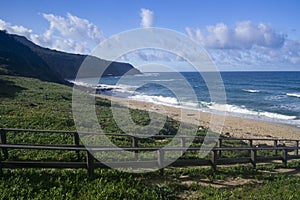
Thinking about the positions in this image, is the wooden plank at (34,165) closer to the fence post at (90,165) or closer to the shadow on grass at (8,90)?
the fence post at (90,165)

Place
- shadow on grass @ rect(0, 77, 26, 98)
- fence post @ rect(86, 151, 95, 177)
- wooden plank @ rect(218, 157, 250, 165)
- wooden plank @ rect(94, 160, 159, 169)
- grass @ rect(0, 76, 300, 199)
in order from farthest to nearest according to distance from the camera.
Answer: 1. shadow on grass @ rect(0, 77, 26, 98)
2. wooden plank @ rect(218, 157, 250, 165)
3. wooden plank @ rect(94, 160, 159, 169)
4. fence post @ rect(86, 151, 95, 177)
5. grass @ rect(0, 76, 300, 199)

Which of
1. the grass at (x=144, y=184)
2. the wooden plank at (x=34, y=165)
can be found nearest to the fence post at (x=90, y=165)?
the grass at (x=144, y=184)

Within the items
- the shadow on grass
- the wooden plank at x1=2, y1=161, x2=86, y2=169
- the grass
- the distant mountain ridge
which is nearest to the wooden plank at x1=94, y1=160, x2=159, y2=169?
the grass

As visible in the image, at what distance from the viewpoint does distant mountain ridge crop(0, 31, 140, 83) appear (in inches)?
2406

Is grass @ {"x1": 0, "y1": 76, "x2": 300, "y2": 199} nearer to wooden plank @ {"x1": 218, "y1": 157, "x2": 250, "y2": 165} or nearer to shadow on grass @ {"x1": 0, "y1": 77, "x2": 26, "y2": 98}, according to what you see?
wooden plank @ {"x1": 218, "y1": 157, "x2": 250, "y2": 165}

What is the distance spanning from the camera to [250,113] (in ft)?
135

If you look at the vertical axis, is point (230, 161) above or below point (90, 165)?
below

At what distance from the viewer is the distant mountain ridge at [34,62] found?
61.1 metres

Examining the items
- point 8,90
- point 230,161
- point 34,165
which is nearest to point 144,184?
point 34,165

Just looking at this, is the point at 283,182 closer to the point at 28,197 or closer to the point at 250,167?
the point at 250,167

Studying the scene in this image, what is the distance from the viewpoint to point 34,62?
78812 mm

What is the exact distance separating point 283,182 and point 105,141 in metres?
7.04

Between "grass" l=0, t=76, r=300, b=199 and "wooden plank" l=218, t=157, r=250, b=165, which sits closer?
"grass" l=0, t=76, r=300, b=199

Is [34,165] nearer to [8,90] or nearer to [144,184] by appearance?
[144,184]
